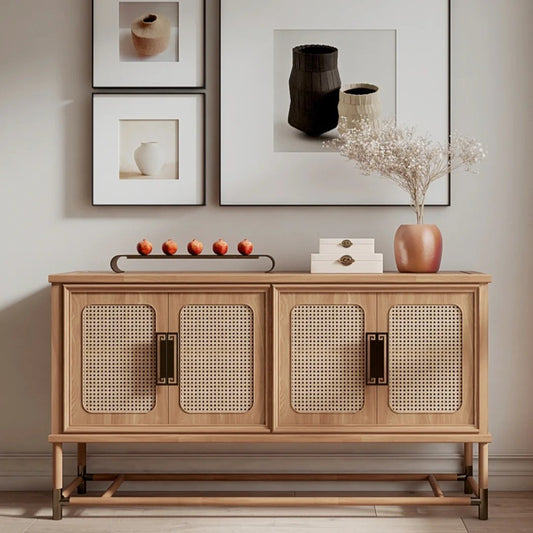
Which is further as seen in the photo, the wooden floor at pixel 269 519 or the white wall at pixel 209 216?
the white wall at pixel 209 216

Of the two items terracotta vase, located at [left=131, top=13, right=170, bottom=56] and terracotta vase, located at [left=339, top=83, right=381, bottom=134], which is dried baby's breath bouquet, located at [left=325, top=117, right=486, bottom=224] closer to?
terracotta vase, located at [left=339, top=83, right=381, bottom=134]

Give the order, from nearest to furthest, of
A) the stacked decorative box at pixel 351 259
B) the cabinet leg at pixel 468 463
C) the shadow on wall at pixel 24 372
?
the stacked decorative box at pixel 351 259 < the cabinet leg at pixel 468 463 < the shadow on wall at pixel 24 372

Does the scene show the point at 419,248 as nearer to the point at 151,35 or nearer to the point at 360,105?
the point at 360,105

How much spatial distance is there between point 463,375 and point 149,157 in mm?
1459

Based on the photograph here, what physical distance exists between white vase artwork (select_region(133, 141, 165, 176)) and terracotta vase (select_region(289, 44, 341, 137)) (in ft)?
1.79

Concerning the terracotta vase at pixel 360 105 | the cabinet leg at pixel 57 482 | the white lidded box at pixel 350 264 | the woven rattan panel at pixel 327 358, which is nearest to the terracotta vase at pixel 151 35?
the terracotta vase at pixel 360 105

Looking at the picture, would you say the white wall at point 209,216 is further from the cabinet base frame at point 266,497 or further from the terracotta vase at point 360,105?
the terracotta vase at point 360,105

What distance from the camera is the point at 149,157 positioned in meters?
2.78

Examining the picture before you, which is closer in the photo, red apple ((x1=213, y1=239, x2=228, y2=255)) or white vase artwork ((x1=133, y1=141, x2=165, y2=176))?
red apple ((x1=213, y1=239, x2=228, y2=255))

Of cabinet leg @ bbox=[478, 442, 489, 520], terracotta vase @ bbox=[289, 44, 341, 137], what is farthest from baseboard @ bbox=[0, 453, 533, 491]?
terracotta vase @ bbox=[289, 44, 341, 137]

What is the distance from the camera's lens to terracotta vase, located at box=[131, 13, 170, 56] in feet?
9.11

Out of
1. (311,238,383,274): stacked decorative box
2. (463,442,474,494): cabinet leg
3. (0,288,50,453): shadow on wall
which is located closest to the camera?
(311,238,383,274): stacked decorative box

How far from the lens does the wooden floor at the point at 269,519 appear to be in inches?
93.1

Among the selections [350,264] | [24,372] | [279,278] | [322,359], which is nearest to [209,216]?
[279,278]
